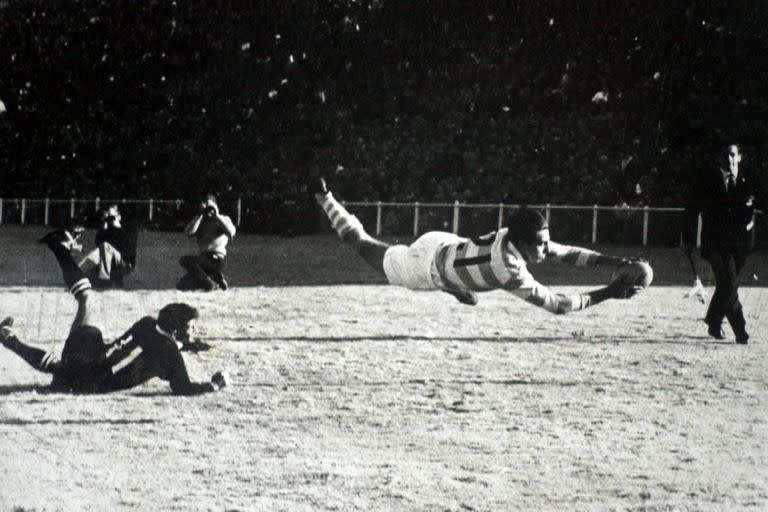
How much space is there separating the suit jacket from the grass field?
0.28 metres

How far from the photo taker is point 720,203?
11.5 ft

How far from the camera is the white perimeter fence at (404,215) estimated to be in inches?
131

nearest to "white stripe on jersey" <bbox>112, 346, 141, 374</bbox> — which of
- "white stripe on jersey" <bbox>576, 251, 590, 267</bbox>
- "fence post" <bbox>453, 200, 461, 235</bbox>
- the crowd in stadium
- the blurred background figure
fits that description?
the blurred background figure

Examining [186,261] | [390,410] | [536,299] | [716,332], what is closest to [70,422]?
[390,410]

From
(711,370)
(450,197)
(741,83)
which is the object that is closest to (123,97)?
(450,197)

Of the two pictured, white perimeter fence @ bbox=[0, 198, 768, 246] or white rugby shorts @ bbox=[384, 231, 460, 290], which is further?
white perimeter fence @ bbox=[0, 198, 768, 246]

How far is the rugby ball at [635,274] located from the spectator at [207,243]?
1.32 metres

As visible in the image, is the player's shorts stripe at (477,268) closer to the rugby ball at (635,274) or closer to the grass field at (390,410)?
the rugby ball at (635,274)

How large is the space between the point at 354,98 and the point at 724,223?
1.54 metres

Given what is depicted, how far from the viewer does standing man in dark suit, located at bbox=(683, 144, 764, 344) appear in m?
3.30

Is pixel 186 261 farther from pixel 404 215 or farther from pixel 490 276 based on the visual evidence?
pixel 490 276

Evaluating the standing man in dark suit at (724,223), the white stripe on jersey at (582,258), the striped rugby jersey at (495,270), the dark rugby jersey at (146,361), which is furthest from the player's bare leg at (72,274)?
the standing man in dark suit at (724,223)

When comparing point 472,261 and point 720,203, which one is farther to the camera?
point 720,203

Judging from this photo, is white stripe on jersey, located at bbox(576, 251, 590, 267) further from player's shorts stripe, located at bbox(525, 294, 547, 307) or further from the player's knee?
the player's knee
